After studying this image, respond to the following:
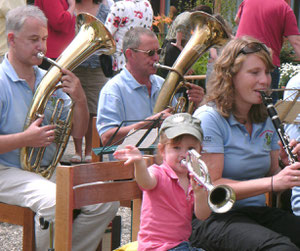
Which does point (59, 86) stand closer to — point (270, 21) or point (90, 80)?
point (90, 80)

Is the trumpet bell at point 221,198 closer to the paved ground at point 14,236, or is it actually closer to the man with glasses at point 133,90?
the man with glasses at point 133,90

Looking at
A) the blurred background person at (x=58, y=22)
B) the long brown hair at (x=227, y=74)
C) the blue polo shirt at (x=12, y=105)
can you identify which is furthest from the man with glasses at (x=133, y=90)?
the blurred background person at (x=58, y=22)

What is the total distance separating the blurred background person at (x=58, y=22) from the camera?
493 cm

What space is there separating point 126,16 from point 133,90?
66.1 inches

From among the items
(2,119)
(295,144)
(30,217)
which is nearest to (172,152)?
(295,144)

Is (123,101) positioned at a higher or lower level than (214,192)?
higher

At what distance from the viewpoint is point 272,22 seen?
16.4 ft

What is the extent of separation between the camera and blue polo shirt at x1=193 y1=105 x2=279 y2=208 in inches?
99.5

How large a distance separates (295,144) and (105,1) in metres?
3.19

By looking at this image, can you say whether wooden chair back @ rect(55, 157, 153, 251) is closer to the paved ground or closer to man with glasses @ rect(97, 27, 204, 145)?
man with glasses @ rect(97, 27, 204, 145)

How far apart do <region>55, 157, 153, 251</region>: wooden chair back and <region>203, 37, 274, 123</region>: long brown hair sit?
392mm

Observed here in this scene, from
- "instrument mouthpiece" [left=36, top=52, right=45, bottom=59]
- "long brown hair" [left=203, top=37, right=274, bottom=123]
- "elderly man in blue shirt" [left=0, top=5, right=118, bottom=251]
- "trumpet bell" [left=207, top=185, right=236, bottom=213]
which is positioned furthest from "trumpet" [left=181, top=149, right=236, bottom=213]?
"instrument mouthpiece" [left=36, top=52, right=45, bottom=59]

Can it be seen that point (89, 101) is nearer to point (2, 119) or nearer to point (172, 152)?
point (2, 119)

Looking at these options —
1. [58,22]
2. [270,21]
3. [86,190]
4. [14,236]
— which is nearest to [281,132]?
[86,190]
